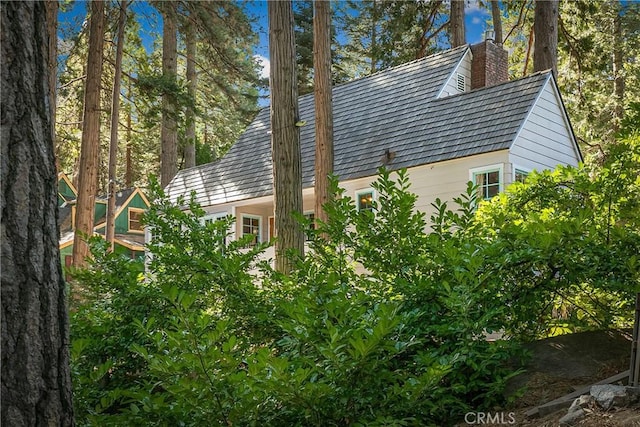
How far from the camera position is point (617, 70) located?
21.5 metres

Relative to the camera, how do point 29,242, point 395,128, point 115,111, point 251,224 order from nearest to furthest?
point 29,242 → point 395,128 → point 115,111 → point 251,224

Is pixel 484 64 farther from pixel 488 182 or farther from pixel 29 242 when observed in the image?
pixel 29 242

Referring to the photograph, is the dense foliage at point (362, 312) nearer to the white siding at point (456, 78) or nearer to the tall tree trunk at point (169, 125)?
the white siding at point (456, 78)

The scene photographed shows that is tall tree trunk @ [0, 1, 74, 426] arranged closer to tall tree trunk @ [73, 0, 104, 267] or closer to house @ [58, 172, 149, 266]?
tall tree trunk @ [73, 0, 104, 267]

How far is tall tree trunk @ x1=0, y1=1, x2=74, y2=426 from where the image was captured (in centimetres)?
188

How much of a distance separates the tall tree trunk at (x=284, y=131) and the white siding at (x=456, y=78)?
7.29 metres

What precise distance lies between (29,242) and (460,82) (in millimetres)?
14022

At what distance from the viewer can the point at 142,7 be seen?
1588 cm

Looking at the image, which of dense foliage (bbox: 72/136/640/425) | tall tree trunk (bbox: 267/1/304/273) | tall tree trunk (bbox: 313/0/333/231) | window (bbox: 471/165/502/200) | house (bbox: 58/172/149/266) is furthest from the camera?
house (bbox: 58/172/149/266)

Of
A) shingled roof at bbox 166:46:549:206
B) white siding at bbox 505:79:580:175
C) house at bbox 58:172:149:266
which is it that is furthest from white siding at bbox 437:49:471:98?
house at bbox 58:172:149:266

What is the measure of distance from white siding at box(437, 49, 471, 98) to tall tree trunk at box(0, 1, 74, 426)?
13003 mm

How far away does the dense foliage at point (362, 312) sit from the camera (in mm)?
2650

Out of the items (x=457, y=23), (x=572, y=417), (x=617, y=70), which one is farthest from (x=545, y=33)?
(x=617, y=70)

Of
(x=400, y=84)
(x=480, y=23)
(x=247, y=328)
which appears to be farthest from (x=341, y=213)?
(x=480, y=23)
